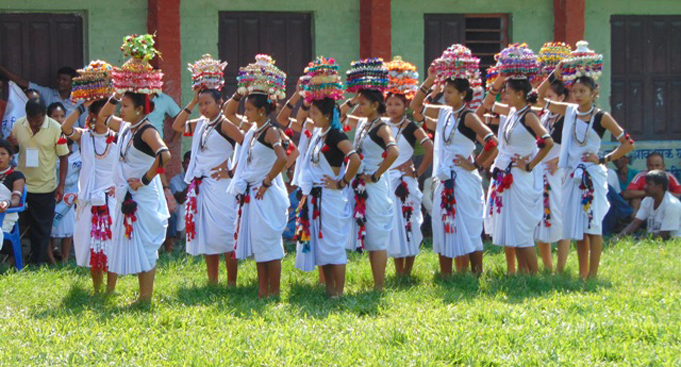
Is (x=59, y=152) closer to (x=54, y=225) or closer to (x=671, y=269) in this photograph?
(x=54, y=225)

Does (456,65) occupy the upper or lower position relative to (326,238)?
upper

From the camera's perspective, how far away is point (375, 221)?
9102 mm

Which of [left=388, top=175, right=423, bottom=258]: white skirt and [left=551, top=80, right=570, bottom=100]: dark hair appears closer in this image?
[left=388, top=175, right=423, bottom=258]: white skirt

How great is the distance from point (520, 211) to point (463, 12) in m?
6.18

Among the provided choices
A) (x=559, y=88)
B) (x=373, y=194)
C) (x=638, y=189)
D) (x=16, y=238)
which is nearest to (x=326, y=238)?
(x=373, y=194)

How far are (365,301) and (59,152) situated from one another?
16.0 ft

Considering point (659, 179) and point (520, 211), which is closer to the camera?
point (520, 211)

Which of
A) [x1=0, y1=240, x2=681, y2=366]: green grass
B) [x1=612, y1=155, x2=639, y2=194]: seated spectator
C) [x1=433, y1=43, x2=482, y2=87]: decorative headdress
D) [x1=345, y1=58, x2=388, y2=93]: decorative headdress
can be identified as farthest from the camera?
[x1=612, y1=155, x2=639, y2=194]: seated spectator

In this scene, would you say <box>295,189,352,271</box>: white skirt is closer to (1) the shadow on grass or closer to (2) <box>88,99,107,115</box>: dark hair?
(1) the shadow on grass

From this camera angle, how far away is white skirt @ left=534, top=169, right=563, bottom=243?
32.9ft

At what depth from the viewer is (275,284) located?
888 centimetres

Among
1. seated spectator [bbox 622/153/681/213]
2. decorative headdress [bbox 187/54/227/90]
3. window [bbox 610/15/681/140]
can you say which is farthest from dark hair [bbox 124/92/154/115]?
window [bbox 610/15/681/140]

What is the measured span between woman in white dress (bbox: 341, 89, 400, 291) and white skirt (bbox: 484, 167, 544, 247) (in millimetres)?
1220

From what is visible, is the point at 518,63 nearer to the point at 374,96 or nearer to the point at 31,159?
the point at 374,96
